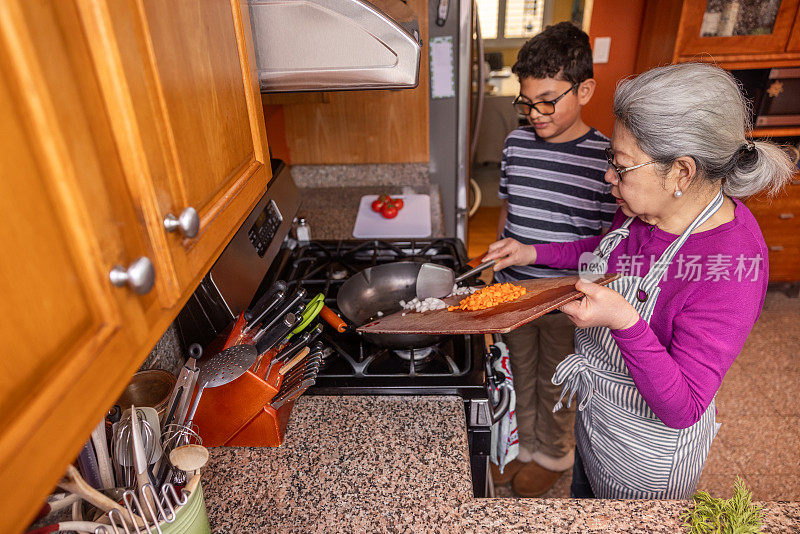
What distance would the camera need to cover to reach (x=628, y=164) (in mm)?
1060

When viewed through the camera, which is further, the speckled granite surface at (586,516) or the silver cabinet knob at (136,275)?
the speckled granite surface at (586,516)

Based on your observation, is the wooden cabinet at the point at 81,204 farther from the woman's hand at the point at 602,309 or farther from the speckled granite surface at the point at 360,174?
the speckled granite surface at the point at 360,174

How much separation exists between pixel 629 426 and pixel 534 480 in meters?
1.01

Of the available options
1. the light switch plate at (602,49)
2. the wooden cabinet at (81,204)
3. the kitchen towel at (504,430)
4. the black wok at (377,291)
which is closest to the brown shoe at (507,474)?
the kitchen towel at (504,430)

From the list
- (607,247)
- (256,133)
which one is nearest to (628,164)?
(607,247)

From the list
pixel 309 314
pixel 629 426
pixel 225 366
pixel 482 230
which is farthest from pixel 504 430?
pixel 482 230

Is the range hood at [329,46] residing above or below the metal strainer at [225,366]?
above

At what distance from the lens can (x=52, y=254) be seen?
41 centimetres

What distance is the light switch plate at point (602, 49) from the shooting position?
3180 millimetres

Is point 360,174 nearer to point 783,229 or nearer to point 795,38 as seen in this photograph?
point 795,38

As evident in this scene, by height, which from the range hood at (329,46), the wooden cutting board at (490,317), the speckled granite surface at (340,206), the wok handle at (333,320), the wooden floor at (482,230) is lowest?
the wooden floor at (482,230)

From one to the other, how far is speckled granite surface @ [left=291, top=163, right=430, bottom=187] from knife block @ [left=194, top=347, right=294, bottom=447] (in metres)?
1.70

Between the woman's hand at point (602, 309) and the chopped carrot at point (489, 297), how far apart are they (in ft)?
0.70

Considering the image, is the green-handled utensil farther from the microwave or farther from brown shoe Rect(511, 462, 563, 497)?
the microwave
